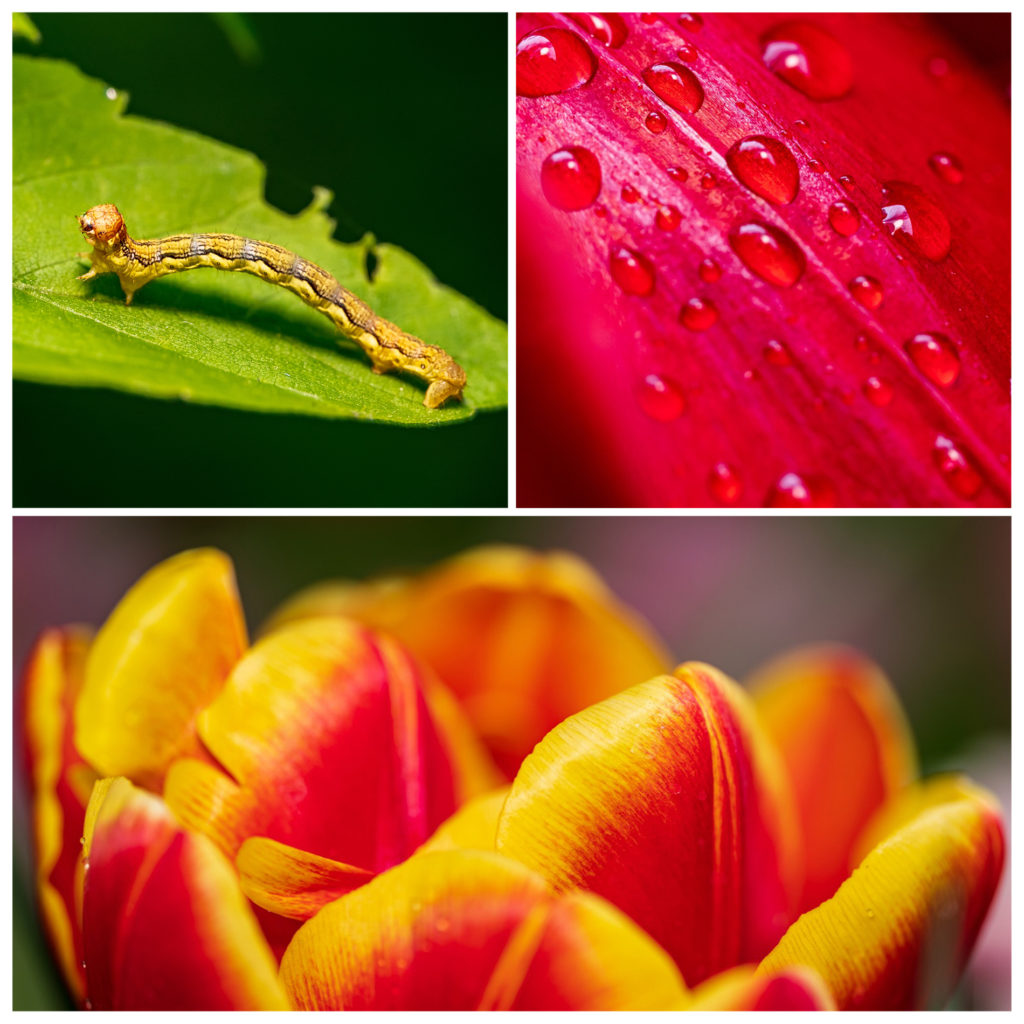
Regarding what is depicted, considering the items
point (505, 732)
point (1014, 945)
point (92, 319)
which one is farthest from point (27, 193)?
point (1014, 945)

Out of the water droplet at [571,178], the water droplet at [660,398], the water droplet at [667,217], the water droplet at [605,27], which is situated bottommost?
the water droplet at [660,398]

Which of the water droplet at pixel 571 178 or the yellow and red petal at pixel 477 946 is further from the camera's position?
the water droplet at pixel 571 178

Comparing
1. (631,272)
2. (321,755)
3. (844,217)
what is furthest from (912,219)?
(321,755)

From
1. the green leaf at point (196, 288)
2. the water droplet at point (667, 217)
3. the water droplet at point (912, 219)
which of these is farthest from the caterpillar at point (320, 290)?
the water droplet at point (912, 219)

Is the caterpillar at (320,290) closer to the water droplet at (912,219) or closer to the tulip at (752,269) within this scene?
the tulip at (752,269)

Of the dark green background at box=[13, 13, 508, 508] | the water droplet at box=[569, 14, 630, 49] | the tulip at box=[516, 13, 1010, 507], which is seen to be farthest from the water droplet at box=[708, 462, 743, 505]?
the water droplet at box=[569, 14, 630, 49]

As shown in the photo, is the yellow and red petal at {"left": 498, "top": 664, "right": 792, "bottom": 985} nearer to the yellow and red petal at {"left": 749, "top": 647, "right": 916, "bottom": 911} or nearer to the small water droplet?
the yellow and red petal at {"left": 749, "top": 647, "right": 916, "bottom": 911}

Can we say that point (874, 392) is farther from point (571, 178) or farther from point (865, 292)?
point (571, 178)
